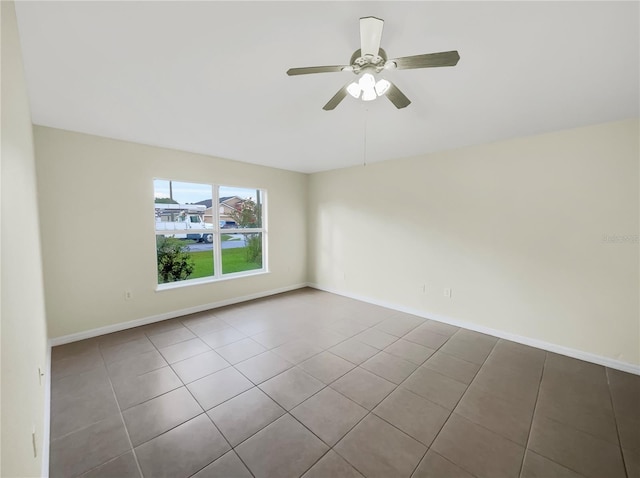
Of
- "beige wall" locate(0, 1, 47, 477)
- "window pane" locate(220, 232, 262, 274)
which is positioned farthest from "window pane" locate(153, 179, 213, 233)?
"beige wall" locate(0, 1, 47, 477)

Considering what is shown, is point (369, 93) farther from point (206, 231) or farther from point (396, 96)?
point (206, 231)

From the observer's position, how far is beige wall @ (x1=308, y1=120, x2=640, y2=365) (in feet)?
8.27

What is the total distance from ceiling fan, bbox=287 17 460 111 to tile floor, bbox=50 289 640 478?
227 cm

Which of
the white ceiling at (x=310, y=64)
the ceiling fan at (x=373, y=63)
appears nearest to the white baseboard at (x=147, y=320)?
the white ceiling at (x=310, y=64)

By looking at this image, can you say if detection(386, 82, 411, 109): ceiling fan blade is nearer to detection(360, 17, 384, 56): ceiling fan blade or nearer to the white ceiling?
the white ceiling

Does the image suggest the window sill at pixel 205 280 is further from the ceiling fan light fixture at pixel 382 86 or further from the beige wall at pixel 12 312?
the ceiling fan light fixture at pixel 382 86

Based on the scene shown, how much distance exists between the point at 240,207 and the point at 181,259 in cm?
129

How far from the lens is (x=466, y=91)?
1999mm

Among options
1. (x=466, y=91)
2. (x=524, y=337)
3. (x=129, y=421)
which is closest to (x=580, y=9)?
(x=466, y=91)

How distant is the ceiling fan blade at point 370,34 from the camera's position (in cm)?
118

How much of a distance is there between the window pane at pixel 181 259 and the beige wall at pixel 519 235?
8.61 feet

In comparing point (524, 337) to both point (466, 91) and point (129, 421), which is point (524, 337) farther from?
point (129, 421)

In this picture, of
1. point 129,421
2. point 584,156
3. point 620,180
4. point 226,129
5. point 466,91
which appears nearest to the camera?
point 129,421

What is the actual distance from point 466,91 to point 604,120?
1.68 m
